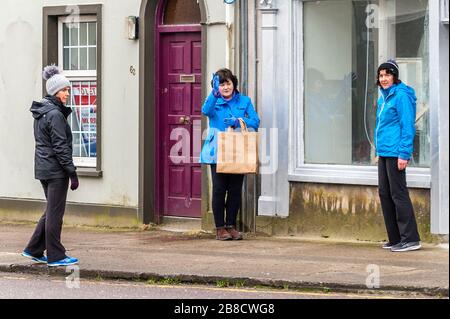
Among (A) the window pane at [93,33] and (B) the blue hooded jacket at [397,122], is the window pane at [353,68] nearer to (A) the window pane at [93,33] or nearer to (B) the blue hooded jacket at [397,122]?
(B) the blue hooded jacket at [397,122]

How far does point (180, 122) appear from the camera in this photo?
1531 cm

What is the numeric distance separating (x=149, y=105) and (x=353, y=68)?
2853mm

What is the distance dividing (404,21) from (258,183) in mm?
2510

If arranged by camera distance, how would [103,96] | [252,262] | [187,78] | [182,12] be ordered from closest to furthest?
[252,262] → [187,78] → [182,12] → [103,96]

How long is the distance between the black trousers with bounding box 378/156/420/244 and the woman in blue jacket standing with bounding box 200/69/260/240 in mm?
1686

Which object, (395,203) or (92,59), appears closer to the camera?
(395,203)

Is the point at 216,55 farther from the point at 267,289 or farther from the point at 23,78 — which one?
the point at 267,289

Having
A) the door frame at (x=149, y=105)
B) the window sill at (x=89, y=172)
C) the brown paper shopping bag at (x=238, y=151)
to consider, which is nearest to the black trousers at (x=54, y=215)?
the brown paper shopping bag at (x=238, y=151)

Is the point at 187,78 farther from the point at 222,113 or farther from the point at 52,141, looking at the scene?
the point at 52,141

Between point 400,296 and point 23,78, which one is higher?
point 23,78

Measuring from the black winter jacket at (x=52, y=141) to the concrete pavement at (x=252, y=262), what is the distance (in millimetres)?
→ 967

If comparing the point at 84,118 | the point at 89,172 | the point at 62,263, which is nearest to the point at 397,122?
the point at 62,263

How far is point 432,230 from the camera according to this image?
13.0 metres
